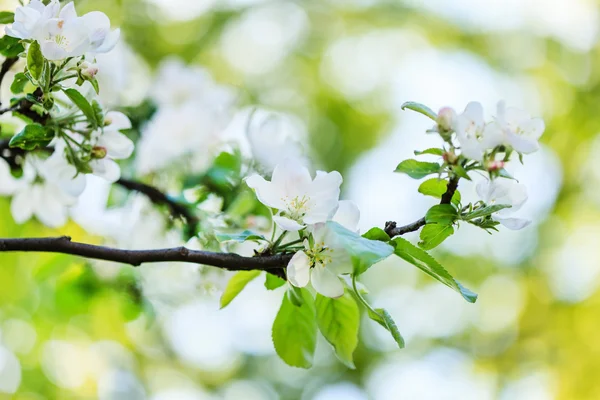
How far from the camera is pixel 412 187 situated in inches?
128

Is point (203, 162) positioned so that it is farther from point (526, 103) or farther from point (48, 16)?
point (526, 103)

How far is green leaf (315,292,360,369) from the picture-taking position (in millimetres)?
584

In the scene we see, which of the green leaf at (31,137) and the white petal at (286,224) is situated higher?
the white petal at (286,224)

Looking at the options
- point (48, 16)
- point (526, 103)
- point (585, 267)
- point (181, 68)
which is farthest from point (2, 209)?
point (526, 103)

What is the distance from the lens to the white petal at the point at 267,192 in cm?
53

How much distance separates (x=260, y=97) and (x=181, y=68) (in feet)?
9.00

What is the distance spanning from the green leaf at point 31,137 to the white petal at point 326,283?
28cm

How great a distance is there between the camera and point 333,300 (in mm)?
588

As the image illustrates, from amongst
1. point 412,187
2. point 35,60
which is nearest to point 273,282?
point 35,60

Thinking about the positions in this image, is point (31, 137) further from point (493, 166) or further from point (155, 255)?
point (493, 166)

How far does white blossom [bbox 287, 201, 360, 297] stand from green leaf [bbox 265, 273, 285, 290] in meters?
0.08

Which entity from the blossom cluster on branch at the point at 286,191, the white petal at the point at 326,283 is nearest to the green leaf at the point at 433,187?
the blossom cluster on branch at the point at 286,191

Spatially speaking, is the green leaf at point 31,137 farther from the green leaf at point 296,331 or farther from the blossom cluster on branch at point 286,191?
the green leaf at point 296,331

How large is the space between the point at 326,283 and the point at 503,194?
0.51ft
